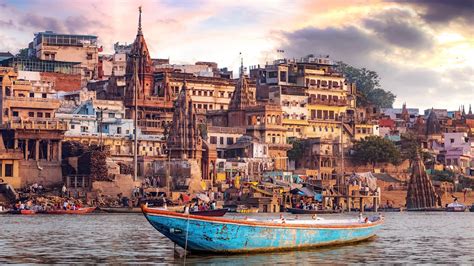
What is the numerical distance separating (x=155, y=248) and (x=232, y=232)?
6.67 meters

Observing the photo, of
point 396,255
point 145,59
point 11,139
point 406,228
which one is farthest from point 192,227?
point 145,59

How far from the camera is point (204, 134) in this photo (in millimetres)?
117250

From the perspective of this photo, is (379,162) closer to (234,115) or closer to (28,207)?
(234,115)

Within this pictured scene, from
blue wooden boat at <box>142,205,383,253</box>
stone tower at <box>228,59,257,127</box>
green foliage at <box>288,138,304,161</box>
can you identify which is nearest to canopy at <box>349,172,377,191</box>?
green foliage at <box>288,138,304,161</box>

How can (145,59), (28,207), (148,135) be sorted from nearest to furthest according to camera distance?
(28,207) < (148,135) < (145,59)

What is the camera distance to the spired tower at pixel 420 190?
116625mm

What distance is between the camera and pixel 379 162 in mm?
128000

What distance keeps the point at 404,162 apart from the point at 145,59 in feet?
104

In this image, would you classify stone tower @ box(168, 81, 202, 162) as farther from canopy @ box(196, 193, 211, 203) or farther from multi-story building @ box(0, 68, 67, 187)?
multi-story building @ box(0, 68, 67, 187)

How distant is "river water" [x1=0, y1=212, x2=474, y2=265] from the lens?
40469 millimetres

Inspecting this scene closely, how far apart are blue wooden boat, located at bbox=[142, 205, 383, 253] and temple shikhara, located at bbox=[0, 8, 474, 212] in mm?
54081

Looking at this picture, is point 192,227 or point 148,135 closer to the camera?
point 192,227

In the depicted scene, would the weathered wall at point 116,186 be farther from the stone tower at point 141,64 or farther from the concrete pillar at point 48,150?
the stone tower at point 141,64

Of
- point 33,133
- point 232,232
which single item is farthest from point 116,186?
point 232,232
